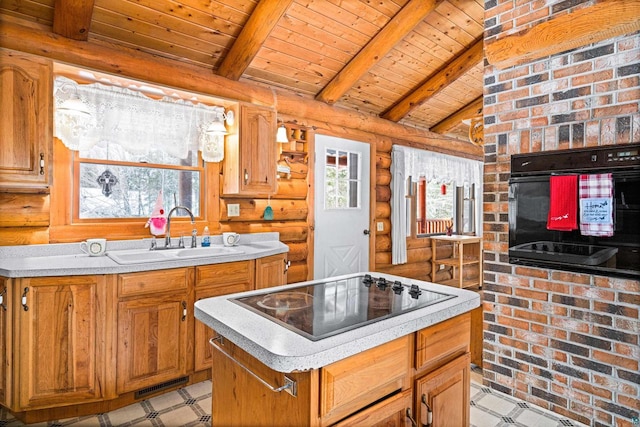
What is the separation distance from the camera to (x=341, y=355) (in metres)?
1.02

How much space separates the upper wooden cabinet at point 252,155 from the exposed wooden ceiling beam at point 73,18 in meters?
1.16

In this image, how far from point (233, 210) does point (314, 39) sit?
169cm

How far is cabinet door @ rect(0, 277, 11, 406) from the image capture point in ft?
6.62

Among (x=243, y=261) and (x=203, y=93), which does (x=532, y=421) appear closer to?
(x=243, y=261)

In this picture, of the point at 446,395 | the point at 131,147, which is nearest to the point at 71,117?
the point at 131,147

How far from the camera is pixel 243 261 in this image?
2.71 m

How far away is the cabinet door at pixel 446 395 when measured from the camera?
1337 millimetres

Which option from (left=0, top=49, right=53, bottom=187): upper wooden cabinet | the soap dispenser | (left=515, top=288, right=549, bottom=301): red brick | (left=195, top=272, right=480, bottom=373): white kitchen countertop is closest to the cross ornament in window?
(left=0, top=49, right=53, bottom=187): upper wooden cabinet

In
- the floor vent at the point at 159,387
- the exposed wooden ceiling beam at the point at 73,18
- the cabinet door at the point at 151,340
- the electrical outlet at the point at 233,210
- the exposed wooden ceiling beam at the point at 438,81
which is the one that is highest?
the exposed wooden ceiling beam at the point at 438,81

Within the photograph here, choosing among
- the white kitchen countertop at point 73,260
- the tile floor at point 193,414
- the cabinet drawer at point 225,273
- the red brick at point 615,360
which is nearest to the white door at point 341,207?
the white kitchen countertop at point 73,260

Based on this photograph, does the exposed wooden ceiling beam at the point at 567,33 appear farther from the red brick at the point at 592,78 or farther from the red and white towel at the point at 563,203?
the red and white towel at the point at 563,203

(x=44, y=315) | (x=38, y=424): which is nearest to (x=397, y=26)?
(x=44, y=315)

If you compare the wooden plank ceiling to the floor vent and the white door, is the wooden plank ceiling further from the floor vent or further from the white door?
the floor vent

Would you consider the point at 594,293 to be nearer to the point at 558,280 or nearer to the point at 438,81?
the point at 558,280
